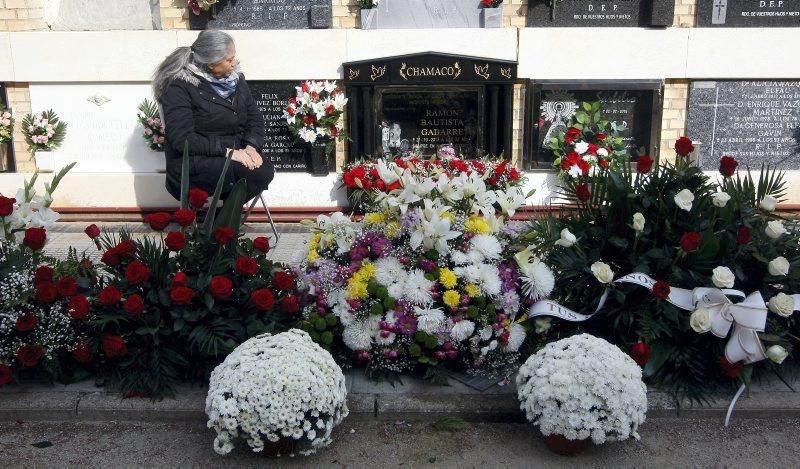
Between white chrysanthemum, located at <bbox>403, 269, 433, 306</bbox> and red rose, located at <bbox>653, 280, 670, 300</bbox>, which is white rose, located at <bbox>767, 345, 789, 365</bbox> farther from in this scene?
white chrysanthemum, located at <bbox>403, 269, 433, 306</bbox>

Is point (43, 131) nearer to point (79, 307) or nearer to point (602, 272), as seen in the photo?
point (79, 307)

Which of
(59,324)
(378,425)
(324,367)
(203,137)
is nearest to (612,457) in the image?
(378,425)

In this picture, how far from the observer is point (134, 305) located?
327 centimetres

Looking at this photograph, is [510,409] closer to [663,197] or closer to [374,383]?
[374,383]

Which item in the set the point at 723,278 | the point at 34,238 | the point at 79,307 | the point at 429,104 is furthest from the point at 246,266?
the point at 429,104

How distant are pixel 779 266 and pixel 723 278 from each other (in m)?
0.31

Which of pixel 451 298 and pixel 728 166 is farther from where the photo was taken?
pixel 728 166

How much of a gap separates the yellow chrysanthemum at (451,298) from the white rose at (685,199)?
1132 millimetres

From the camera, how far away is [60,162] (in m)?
7.58

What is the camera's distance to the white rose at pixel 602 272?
11.6 feet

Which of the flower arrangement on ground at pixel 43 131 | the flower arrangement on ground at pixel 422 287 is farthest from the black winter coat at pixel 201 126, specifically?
the flower arrangement on ground at pixel 43 131

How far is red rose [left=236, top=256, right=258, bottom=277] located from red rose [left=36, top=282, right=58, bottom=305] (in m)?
0.81

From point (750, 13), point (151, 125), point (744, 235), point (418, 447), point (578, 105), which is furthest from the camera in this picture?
point (578, 105)

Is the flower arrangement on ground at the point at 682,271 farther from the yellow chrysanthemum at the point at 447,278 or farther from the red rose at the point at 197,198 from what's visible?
the red rose at the point at 197,198
